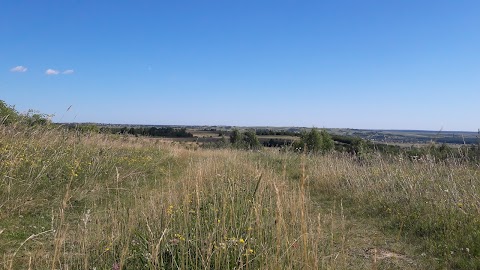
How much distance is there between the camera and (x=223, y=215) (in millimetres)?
3219

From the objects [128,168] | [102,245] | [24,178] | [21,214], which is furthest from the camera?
[128,168]

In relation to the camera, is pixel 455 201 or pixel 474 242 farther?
pixel 455 201

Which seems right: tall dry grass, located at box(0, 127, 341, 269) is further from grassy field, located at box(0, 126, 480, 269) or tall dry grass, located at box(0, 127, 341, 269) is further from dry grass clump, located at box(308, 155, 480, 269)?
dry grass clump, located at box(308, 155, 480, 269)

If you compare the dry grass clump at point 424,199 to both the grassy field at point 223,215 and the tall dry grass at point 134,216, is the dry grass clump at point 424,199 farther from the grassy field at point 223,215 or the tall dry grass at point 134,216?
the tall dry grass at point 134,216

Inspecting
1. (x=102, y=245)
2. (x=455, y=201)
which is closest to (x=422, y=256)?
(x=455, y=201)

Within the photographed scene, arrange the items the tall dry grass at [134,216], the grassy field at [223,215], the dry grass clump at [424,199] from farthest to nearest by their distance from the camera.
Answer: the dry grass clump at [424,199]
the grassy field at [223,215]
the tall dry grass at [134,216]

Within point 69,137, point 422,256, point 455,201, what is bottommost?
point 422,256

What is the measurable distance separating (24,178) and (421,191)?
21.6ft

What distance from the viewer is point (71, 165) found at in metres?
7.10

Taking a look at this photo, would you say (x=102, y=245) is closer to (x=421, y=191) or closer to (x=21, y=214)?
(x=21, y=214)

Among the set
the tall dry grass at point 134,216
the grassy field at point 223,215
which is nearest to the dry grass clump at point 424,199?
the grassy field at point 223,215

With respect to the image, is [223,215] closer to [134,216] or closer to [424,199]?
[134,216]

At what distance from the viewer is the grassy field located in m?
3.00

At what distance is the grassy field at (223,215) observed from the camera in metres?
3.00
